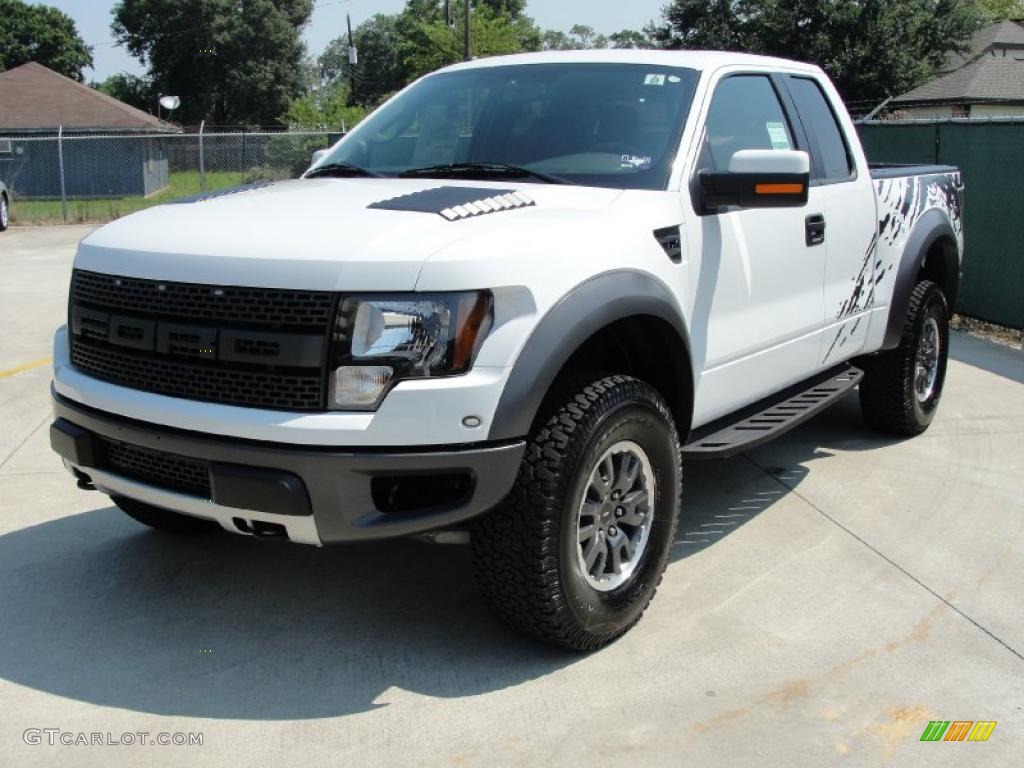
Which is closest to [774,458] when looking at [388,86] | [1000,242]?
[1000,242]

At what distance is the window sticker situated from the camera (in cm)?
472

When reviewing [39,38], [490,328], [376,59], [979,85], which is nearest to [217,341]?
[490,328]

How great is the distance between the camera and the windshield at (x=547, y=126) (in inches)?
161

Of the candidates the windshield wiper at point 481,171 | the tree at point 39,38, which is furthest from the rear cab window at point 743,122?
the tree at point 39,38

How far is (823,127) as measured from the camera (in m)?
5.21

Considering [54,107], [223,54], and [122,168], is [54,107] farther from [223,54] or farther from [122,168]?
[223,54]

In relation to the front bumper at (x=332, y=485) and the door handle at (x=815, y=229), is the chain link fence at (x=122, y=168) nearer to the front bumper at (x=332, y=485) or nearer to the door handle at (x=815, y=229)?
the door handle at (x=815, y=229)

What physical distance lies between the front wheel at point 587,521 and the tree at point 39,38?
71738 millimetres

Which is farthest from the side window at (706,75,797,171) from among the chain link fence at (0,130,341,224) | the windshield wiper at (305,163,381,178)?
the chain link fence at (0,130,341,224)

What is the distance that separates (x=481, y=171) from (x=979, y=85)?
4014cm

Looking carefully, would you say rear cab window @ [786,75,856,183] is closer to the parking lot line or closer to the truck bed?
the truck bed

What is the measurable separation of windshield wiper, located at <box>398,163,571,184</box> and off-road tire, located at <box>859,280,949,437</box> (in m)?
2.69

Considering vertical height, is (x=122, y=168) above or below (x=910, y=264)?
above

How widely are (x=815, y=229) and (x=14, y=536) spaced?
12.2ft
